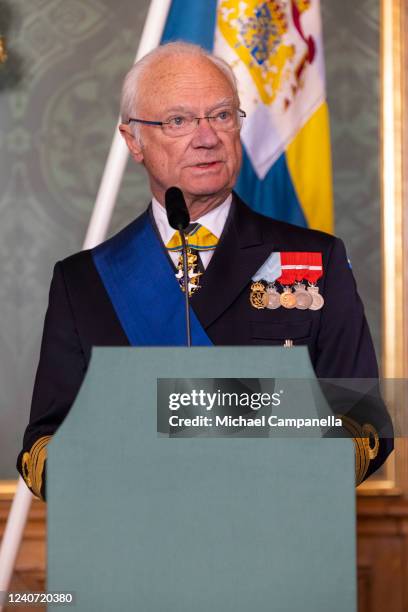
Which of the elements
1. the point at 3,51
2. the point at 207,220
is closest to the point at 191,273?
the point at 207,220

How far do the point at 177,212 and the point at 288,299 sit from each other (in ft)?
1.36

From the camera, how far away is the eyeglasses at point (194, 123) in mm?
1882

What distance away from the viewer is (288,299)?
185cm

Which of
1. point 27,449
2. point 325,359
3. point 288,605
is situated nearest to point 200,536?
point 288,605

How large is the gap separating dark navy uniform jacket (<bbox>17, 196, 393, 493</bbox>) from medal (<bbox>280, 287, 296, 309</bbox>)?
1 cm

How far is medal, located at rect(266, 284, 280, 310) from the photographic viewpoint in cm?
185

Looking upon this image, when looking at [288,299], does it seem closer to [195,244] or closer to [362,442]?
[195,244]

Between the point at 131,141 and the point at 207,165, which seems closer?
the point at 207,165

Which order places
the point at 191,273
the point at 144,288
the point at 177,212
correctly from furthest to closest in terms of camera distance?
the point at 191,273 → the point at 144,288 → the point at 177,212

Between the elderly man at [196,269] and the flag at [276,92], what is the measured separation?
0.73 meters

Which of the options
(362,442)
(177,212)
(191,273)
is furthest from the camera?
(191,273)

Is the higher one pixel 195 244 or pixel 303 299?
pixel 195 244

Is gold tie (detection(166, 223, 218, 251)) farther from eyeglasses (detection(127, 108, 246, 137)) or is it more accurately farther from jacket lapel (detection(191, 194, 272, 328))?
eyeglasses (detection(127, 108, 246, 137))

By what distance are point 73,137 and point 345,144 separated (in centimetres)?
86
